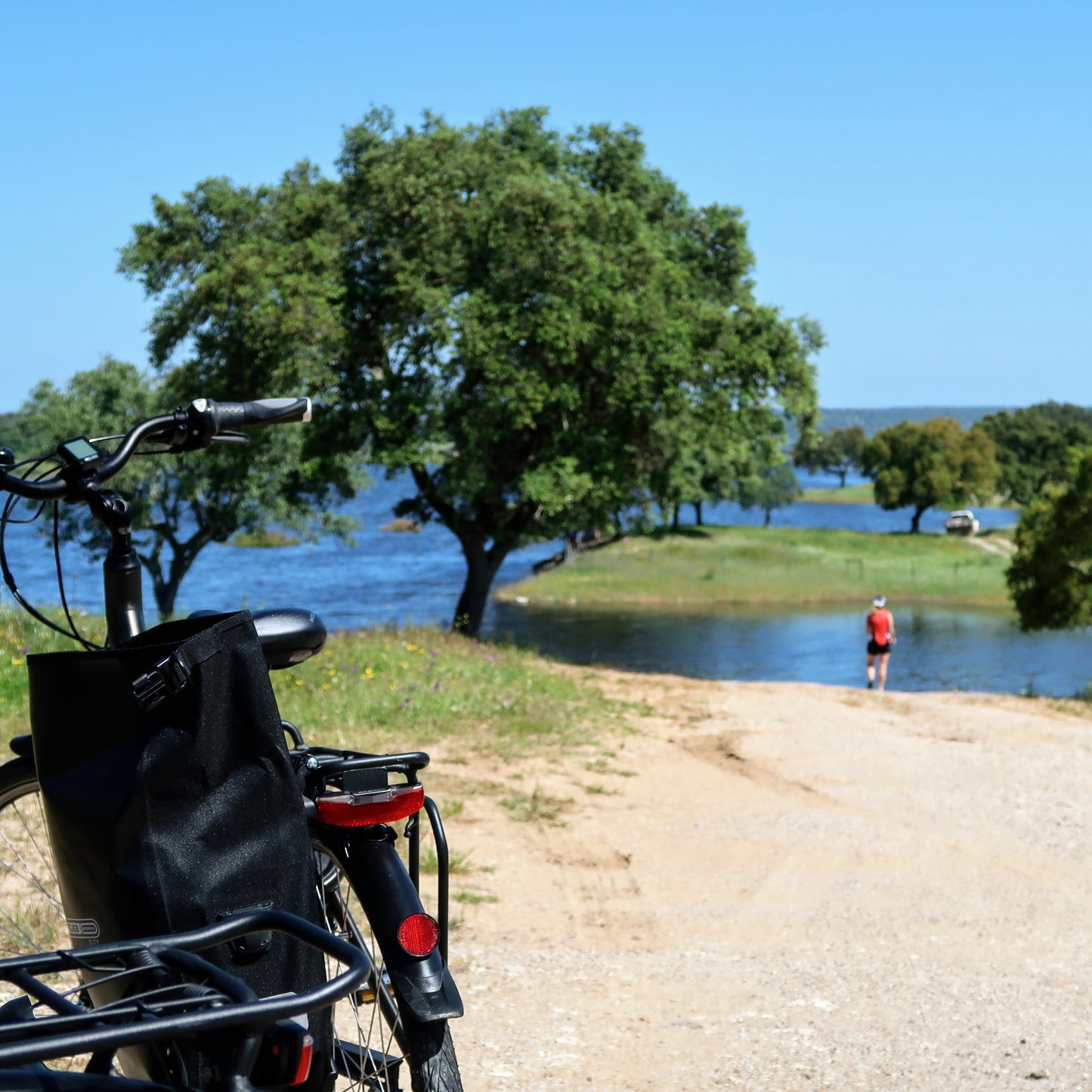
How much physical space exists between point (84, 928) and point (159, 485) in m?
31.5

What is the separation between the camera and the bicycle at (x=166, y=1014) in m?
1.39

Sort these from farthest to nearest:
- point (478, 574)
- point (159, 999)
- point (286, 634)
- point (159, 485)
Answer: point (159, 485) < point (478, 574) < point (286, 634) < point (159, 999)

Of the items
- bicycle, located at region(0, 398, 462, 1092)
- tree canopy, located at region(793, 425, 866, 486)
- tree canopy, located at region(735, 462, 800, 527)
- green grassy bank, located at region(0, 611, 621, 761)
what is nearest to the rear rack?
bicycle, located at region(0, 398, 462, 1092)

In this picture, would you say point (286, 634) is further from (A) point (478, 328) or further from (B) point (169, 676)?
(A) point (478, 328)

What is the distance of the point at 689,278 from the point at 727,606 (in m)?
30.4

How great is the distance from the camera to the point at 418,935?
8.57ft

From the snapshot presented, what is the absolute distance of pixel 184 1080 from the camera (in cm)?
197

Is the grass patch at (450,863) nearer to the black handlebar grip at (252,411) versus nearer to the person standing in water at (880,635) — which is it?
the black handlebar grip at (252,411)

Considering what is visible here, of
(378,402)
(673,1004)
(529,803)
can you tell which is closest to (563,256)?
(378,402)

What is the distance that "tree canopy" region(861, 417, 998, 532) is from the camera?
8638 cm

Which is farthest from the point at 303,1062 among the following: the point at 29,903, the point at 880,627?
the point at 880,627

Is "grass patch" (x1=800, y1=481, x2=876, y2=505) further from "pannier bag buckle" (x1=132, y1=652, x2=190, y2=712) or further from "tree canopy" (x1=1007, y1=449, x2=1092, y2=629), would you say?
"pannier bag buckle" (x1=132, y1=652, x2=190, y2=712)

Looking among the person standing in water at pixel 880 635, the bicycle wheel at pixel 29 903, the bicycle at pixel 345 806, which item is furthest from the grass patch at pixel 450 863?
the person standing in water at pixel 880 635

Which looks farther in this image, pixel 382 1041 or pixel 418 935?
pixel 382 1041
